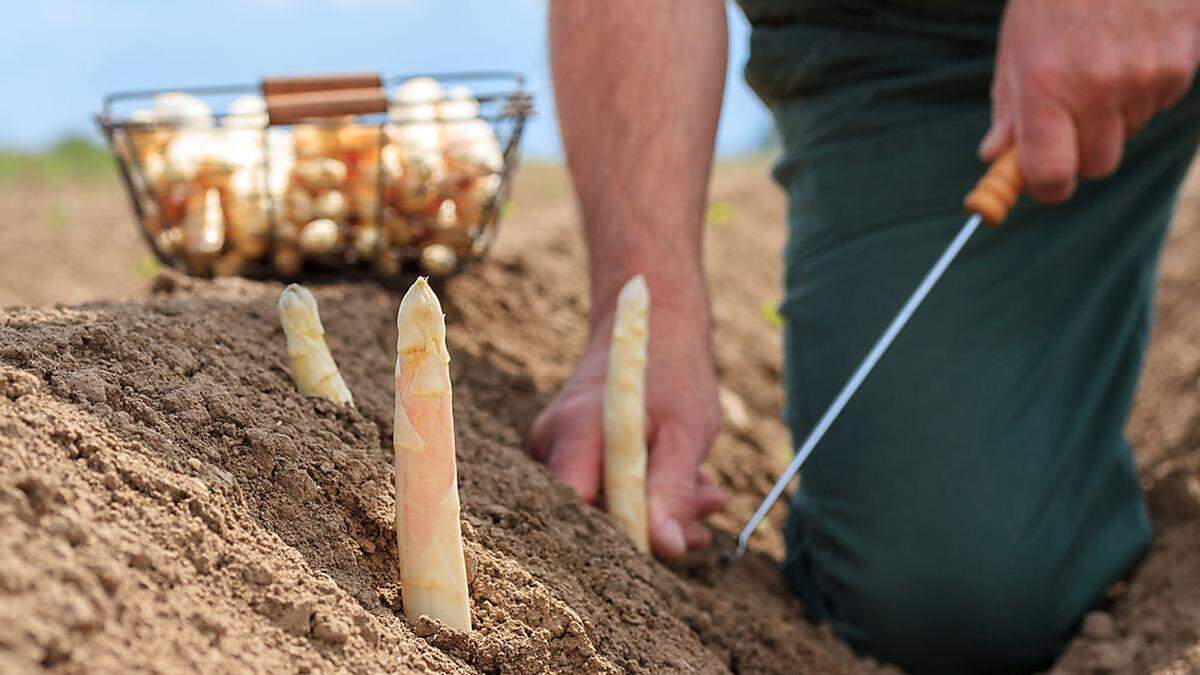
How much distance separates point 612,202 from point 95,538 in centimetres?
137

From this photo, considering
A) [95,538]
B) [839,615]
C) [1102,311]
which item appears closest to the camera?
[95,538]

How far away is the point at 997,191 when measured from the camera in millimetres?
1973

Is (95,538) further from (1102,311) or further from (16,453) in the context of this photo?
(1102,311)

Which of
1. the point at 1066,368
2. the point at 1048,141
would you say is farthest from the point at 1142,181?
the point at 1048,141

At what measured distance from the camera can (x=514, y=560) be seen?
4.45ft

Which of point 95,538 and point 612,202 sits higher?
point 95,538

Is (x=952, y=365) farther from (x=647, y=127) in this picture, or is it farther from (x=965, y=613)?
(x=647, y=127)

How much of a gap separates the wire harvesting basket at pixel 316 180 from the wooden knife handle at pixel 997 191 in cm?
107

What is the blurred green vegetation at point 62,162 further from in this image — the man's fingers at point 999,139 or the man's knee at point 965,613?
the man's fingers at point 999,139

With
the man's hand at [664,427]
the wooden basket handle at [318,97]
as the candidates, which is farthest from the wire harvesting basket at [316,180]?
the man's hand at [664,427]

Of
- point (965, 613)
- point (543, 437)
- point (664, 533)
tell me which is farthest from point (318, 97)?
point (965, 613)

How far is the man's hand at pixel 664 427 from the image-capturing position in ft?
5.92

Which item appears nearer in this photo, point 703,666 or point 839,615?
point 703,666

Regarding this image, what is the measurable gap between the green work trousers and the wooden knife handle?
0.42 m
